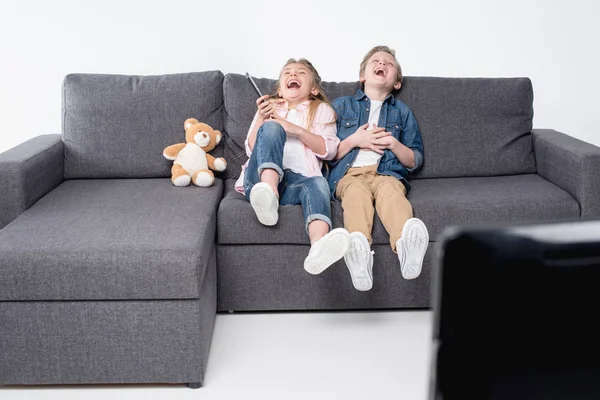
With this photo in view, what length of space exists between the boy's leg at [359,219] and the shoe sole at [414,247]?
0.12 meters

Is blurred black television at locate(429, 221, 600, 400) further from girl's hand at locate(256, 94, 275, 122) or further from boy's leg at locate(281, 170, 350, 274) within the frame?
girl's hand at locate(256, 94, 275, 122)

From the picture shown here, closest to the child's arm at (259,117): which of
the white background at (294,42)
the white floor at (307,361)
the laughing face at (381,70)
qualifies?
the laughing face at (381,70)

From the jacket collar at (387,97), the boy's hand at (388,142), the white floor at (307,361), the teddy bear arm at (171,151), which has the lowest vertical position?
the white floor at (307,361)

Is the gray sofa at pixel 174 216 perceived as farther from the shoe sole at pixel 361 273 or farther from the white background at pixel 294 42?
the white background at pixel 294 42

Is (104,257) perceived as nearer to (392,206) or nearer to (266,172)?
(266,172)

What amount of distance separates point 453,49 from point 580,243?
3567 mm

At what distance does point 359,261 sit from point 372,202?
1.21ft

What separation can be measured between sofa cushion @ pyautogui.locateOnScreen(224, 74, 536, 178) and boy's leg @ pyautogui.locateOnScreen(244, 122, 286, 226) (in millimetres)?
398

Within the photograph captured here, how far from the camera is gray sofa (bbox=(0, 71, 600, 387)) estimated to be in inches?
80.1

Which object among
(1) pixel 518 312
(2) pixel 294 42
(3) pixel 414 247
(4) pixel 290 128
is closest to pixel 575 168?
(3) pixel 414 247

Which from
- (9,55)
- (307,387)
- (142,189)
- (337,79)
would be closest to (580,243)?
(307,387)

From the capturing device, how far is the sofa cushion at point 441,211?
2492mm

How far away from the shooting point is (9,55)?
376cm

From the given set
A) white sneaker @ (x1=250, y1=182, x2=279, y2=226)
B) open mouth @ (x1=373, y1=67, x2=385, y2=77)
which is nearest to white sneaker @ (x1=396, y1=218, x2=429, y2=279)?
white sneaker @ (x1=250, y1=182, x2=279, y2=226)
